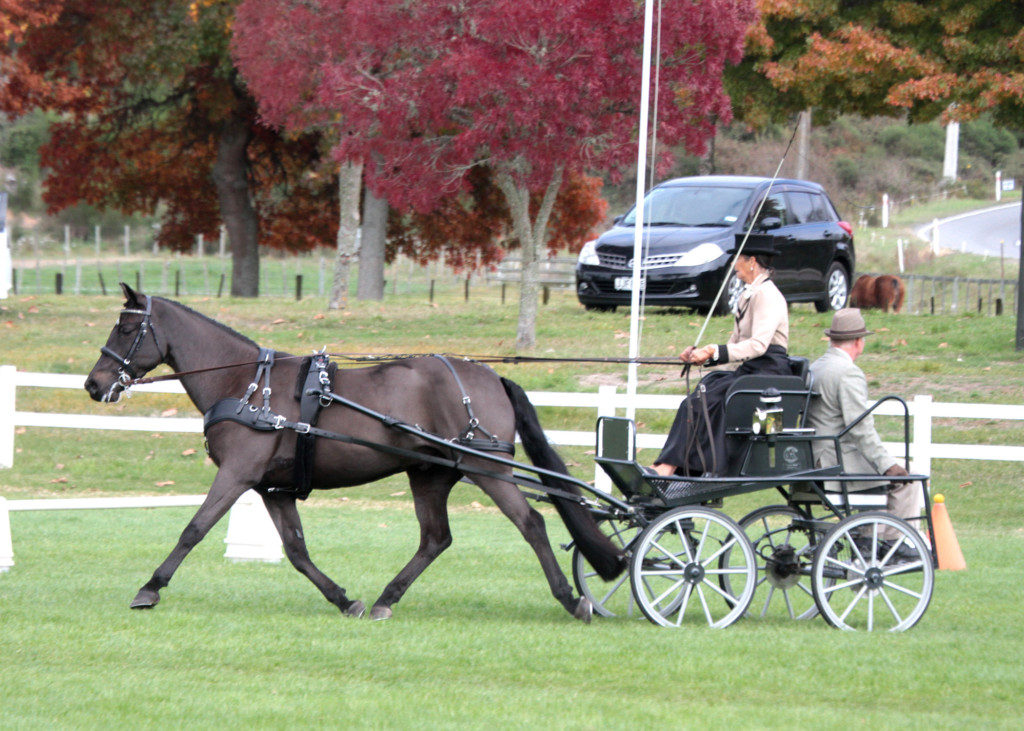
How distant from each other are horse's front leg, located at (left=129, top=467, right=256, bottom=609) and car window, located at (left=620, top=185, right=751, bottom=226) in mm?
11587

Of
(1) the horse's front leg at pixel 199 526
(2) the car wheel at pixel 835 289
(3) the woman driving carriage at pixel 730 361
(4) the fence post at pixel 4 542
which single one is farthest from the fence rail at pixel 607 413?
(2) the car wheel at pixel 835 289

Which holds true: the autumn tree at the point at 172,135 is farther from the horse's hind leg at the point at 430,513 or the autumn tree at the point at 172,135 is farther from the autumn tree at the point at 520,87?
the horse's hind leg at the point at 430,513

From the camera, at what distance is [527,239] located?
1791 cm

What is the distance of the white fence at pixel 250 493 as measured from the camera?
958 cm

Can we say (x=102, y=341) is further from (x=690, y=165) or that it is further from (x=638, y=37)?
(x=690, y=165)

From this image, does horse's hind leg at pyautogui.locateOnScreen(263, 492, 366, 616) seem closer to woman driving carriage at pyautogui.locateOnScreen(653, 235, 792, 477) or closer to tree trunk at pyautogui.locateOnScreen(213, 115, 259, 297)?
woman driving carriage at pyautogui.locateOnScreen(653, 235, 792, 477)

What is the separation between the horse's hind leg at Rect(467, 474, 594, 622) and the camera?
766 cm

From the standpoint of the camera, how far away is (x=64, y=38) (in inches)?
984

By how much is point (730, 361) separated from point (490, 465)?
58.8 inches

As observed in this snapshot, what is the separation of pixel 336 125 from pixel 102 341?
18.5 feet

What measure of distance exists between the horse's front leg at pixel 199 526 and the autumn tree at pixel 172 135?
15963 millimetres

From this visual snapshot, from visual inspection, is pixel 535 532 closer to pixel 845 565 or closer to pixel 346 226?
pixel 845 565

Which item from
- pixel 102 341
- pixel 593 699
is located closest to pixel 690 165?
pixel 102 341

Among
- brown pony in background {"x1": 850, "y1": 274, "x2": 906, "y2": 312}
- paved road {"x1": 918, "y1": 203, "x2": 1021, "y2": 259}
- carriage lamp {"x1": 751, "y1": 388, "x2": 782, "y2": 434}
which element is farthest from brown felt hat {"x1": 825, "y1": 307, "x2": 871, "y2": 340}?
paved road {"x1": 918, "y1": 203, "x2": 1021, "y2": 259}
